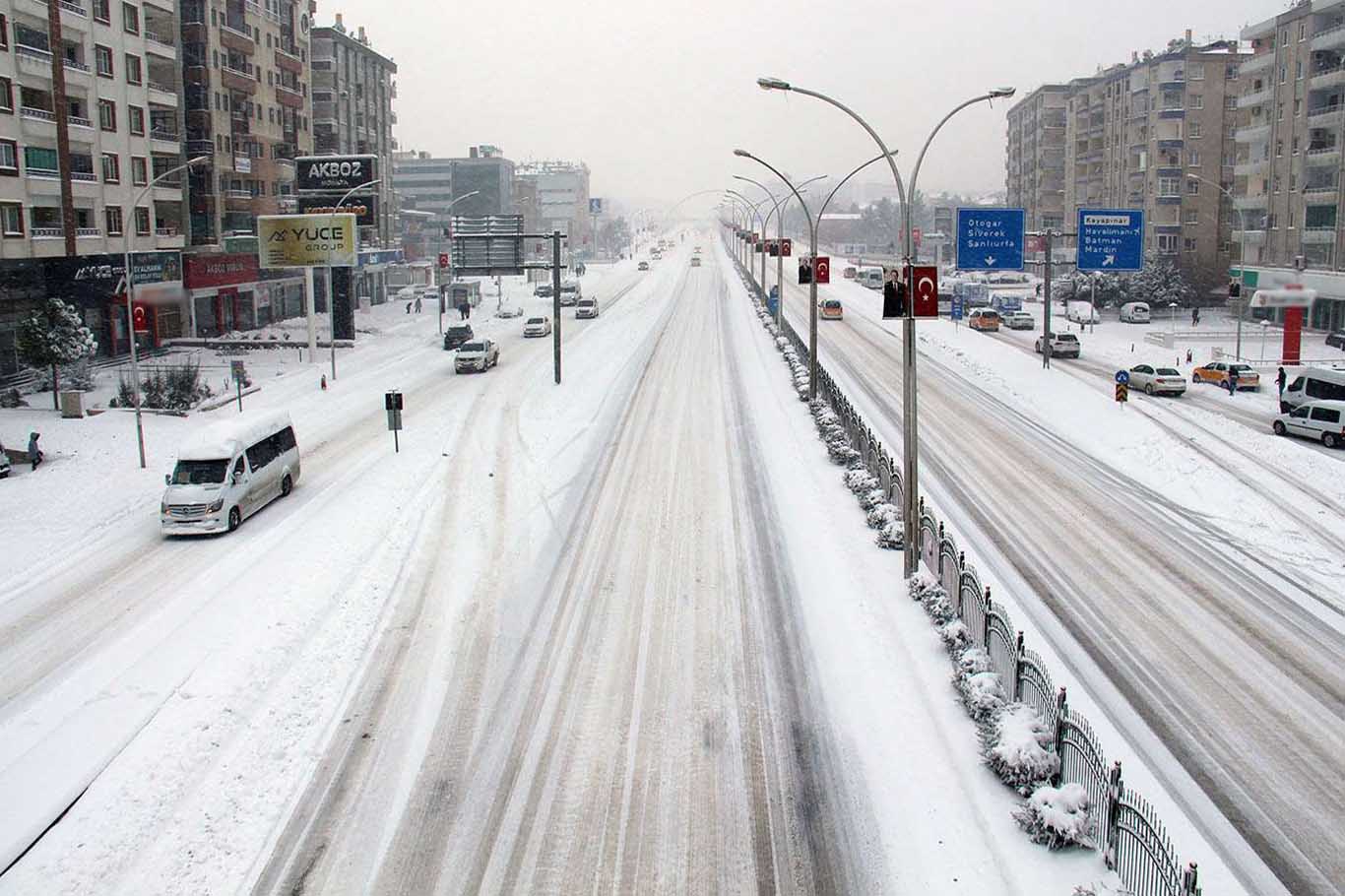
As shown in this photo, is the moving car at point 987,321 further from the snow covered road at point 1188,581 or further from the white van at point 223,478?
the white van at point 223,478

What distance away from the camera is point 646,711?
15.6 m

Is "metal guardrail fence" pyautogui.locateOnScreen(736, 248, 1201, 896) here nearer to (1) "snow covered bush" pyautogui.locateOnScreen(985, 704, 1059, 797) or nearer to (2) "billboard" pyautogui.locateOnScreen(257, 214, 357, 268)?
(1) "snow covered bush" pyautogui.locateOnScreen(985, 704, 1059, 797)

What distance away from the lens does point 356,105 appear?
308 ft

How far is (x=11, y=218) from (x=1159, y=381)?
46.0m

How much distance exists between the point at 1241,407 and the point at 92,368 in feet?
158

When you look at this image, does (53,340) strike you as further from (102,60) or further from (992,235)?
(992,235)

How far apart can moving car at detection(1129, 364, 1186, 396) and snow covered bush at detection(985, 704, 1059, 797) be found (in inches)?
1420

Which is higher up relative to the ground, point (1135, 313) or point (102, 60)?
point (102, 60)

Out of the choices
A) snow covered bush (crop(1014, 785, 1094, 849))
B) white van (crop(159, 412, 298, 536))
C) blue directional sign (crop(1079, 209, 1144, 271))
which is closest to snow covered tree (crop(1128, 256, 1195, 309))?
blue directional sign (crop(1079, 209, 1144, 271))

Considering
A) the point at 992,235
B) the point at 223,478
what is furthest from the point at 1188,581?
the point at 992,235

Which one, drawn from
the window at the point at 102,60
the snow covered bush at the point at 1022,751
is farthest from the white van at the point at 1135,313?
the snow covered bush at the point at 1022,751

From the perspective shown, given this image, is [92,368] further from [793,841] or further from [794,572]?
[793,841]

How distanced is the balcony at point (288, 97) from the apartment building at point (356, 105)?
282 inches

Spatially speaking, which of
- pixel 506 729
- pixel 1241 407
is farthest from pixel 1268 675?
pixel 1241 407
